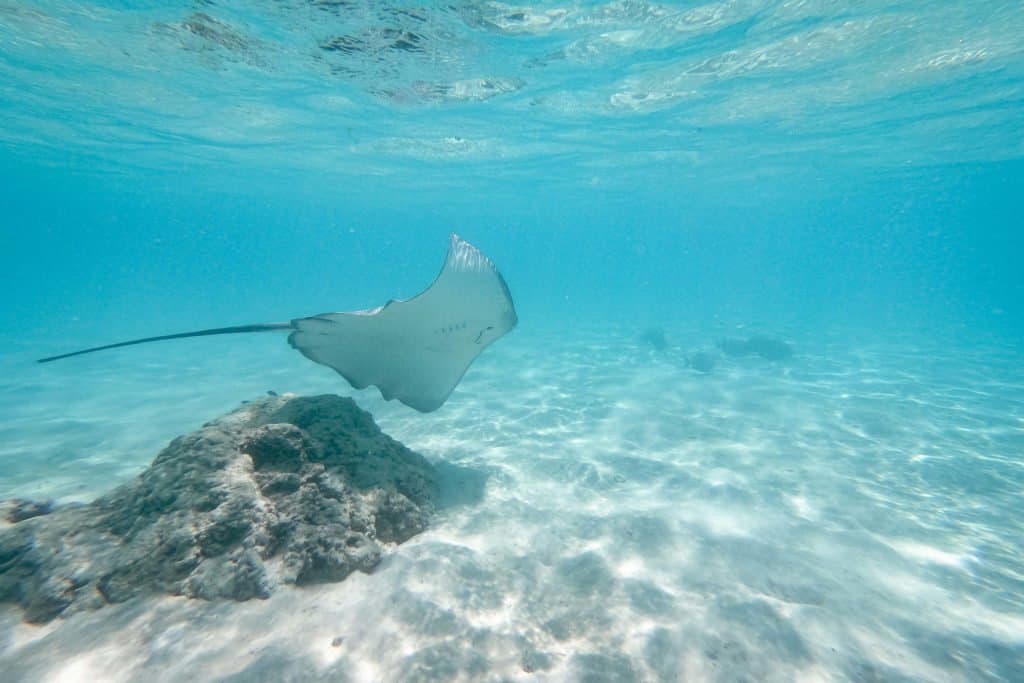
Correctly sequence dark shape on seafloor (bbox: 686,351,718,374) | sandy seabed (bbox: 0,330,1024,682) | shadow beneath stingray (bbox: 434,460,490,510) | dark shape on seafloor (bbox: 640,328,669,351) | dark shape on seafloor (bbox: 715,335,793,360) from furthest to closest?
dark shape on seafloor (bbox: 640,328,669,351), dark shape on seafloor (bbox: 715,335,793,360), dark shape on seafloor (bbox: 686,351,718,374), shadow beneath stingray (bbox: 434,460,490,510), sandy seabed (bbox: 0,330,1024,682)

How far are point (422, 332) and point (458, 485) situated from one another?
78.4 inches

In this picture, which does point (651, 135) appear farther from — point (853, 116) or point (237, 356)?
point (237, 356)

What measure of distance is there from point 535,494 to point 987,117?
26.6 meters

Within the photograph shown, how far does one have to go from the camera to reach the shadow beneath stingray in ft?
18.5

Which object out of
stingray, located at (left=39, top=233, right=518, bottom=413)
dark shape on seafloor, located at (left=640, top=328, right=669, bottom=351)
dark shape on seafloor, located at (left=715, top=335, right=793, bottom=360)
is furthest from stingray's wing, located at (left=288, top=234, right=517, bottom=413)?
dark shape on seafloor, located at (left=715, top=335, right=793, bottom=360)

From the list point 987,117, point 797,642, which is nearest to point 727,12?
point 797,642

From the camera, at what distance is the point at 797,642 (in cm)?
359

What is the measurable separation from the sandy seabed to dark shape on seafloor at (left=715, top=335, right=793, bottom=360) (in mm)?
6226

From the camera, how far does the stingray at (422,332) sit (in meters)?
5.12

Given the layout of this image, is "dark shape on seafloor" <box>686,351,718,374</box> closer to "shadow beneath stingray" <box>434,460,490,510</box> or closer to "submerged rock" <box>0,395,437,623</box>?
"shadow beneath stingray" <box>434,460,490,510</box>

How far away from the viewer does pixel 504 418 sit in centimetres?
1004

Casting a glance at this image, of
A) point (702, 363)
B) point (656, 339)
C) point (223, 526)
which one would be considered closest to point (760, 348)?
point (656, 339)

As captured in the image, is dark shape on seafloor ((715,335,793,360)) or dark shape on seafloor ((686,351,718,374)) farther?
dark shape on seafloor ((715,335,793,360))

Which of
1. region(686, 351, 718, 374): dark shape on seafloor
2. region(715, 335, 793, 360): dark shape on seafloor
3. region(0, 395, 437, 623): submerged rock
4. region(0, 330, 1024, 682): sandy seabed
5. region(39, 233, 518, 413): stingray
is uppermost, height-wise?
region(39, 233, 518, 413): stingray
